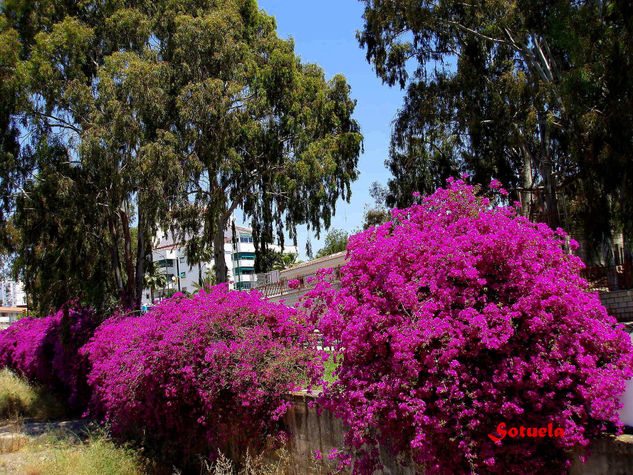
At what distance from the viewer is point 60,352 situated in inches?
655

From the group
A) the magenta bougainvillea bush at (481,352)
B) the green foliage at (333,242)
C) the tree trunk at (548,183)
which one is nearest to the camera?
the magenta bougainvillea bush at (481,352)

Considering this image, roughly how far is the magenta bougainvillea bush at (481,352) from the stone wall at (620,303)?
46.7 ft

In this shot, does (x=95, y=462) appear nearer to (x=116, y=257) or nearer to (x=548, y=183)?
(x=116, y=257)

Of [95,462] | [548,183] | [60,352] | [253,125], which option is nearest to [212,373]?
[95,462]

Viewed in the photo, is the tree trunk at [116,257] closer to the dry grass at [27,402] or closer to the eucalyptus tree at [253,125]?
the eucalyptus tree at [253,125]

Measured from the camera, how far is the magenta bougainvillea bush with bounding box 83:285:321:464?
781 cm

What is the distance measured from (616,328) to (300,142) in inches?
741

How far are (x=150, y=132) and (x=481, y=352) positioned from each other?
→ 56.5 feet

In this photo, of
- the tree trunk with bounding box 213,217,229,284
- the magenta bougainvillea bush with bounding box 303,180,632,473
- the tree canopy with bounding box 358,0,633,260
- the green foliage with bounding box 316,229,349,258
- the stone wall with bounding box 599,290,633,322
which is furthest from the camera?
the green foliage with bounding box 316,229,349,258

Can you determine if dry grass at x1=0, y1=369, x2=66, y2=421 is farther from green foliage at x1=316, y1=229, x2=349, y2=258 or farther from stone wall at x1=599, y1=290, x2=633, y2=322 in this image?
green foliage at x1=316, y1=229, x2=349, y2=258

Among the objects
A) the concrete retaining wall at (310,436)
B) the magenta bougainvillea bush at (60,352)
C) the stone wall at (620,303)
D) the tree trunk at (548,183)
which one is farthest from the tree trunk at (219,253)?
the concrete retaining wall at (310,436)

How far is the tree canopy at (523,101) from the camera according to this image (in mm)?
14242

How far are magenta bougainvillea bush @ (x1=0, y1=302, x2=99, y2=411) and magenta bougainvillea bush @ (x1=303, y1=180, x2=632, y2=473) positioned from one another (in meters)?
12.1

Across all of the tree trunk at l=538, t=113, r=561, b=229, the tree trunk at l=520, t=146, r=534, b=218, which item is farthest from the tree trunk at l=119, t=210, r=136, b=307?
the tree trunk at l=520, t=146, r=534, b=218
